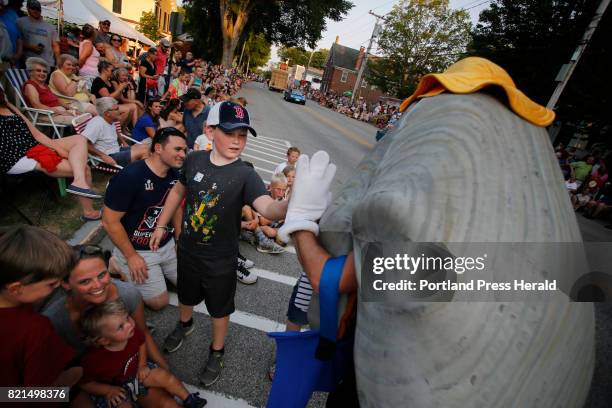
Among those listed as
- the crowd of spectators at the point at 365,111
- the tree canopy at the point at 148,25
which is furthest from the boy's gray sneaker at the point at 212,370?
the tree canopy at the point at 148,25

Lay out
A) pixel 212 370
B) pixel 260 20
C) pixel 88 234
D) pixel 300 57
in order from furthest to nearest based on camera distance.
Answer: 1. pixel 300 57
2. pixel 260 20
3. pixel 88 234
4. pixel 212 370

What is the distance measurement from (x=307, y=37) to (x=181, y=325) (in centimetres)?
3040

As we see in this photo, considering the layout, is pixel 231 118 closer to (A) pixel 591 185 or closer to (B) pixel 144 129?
(B) pixel 144 129

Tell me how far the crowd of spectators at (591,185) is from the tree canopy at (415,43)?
23679 millimetres

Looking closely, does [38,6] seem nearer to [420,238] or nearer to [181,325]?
[181,325]

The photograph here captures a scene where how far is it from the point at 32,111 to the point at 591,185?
15.3 metres

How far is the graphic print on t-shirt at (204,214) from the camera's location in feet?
7.03

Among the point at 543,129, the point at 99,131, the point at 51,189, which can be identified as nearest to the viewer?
the point at 543,129

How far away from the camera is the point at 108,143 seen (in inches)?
185

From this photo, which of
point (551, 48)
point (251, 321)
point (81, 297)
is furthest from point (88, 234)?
point (551, 48)

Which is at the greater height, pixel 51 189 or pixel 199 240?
pixel 199 240

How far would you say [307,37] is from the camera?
28625 mm

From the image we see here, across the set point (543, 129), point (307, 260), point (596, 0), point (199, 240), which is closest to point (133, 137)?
point (199, 240)

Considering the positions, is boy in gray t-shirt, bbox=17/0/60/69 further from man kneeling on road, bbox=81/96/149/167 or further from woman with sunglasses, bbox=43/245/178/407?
woman with sunglasses, bbox=43/245/178/407
